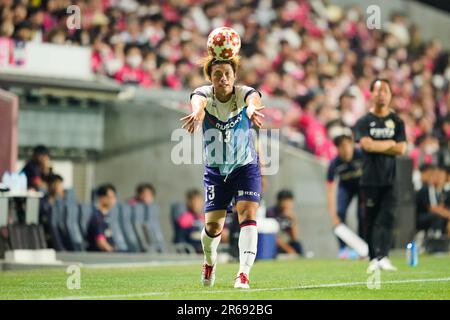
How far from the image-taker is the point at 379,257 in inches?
583

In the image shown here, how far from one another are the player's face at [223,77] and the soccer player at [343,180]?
940 centimetres

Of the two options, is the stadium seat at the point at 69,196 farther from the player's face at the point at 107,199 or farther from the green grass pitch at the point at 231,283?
the green grass pitch at the point at 231,283

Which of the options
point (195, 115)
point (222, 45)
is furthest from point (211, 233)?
point (222, 45)

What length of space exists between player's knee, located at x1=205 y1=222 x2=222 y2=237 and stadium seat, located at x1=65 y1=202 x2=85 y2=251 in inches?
329

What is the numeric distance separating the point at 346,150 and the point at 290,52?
8104 mm

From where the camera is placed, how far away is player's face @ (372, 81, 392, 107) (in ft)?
48.0

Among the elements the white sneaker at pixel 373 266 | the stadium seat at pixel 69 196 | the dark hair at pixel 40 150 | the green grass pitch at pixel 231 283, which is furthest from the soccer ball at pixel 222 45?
the stadium seat at pixel 69 196

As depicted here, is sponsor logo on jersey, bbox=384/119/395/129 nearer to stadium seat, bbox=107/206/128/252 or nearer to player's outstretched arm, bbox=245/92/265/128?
player's outstretched arm, bbox=245/92/265/128

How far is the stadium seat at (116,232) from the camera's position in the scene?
66.6 feet

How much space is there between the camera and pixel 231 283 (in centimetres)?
1188

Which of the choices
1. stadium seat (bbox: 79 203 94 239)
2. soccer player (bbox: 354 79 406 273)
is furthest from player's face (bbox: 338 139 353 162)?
soccer player (bbox: 354 79 406 273)

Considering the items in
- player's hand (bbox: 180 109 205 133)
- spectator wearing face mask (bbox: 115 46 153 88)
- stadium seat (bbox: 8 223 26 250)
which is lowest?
stadium seat (bbox: 8 223 26 250)
